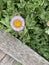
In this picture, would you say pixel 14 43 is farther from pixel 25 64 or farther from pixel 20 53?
pixel 25 64

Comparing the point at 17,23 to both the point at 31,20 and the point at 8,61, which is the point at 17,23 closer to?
the point at 31,20

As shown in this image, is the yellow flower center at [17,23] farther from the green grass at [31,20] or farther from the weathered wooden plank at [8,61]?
the weathered wooden plank at [8,61]

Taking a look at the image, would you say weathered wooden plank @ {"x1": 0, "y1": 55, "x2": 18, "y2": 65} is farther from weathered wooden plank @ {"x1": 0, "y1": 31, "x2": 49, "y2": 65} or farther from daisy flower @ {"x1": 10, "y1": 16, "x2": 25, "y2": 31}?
daisy flower @ {"x1": 10, "y1": 16, "x2": 25, "y2": 31}

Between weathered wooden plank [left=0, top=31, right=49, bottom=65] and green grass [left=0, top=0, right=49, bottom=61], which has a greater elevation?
green grass [left=0, top=0, right=49, bottom=61]

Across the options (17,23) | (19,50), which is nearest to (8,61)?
(19,50)

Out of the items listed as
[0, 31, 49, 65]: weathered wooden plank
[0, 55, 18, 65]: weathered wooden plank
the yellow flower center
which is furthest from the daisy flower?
[0, 55, 18, 65]: weathered wooden plank

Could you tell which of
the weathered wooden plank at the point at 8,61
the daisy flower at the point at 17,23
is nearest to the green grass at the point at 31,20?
the daisy flower at the point at 17,23
